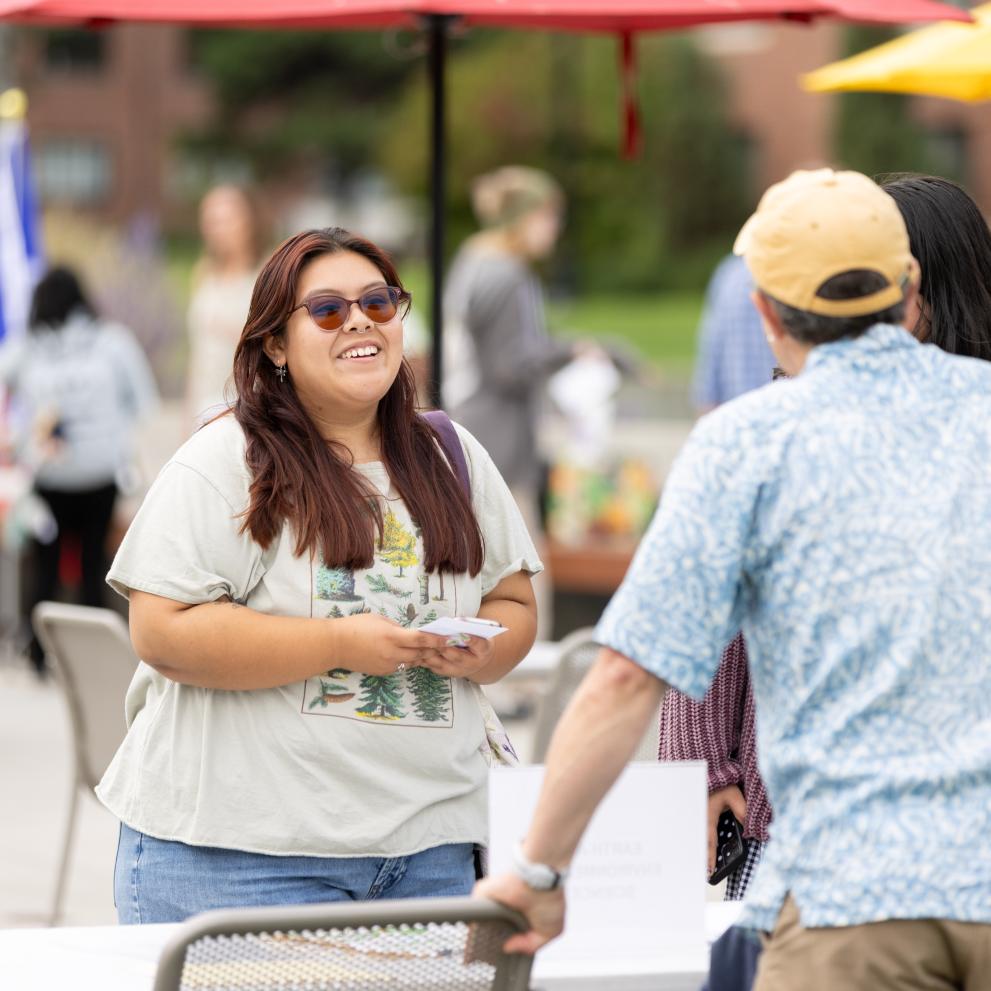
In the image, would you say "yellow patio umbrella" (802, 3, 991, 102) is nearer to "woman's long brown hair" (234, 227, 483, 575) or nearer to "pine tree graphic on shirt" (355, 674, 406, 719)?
"woman's long brown hair" (234, 227, 483, 575)

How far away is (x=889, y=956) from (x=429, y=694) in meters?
1.02

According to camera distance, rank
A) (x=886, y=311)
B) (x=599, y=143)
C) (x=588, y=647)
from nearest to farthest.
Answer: (x=886, y=311) < (x=588, y=647) < (x=599, y=143)

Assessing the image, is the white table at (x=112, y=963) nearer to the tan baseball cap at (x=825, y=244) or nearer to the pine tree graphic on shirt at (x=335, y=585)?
the pine tree graphic on shirt at (x=335, y=585)

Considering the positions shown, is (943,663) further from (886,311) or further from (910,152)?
(910,152)

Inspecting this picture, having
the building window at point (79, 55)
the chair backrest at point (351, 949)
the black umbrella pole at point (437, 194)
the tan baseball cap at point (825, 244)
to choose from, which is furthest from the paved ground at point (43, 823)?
the building window at point (79, 55)

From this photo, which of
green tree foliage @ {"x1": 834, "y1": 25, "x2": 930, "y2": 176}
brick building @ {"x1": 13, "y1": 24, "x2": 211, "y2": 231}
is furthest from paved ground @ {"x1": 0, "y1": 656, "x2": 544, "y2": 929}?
brick building @ {"x1": 13, "y1": 24, "x2": 211, "y2": 231}

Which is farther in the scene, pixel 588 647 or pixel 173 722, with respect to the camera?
pixel 588 647

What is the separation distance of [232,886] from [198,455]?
2.07 feet

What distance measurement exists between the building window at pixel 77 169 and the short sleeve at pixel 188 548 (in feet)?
164

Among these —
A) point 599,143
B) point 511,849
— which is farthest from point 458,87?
point 511,849

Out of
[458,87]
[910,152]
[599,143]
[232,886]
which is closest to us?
[232,886]

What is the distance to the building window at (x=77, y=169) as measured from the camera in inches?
2018

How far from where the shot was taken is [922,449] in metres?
2.03

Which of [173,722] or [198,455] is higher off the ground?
[198,455]
